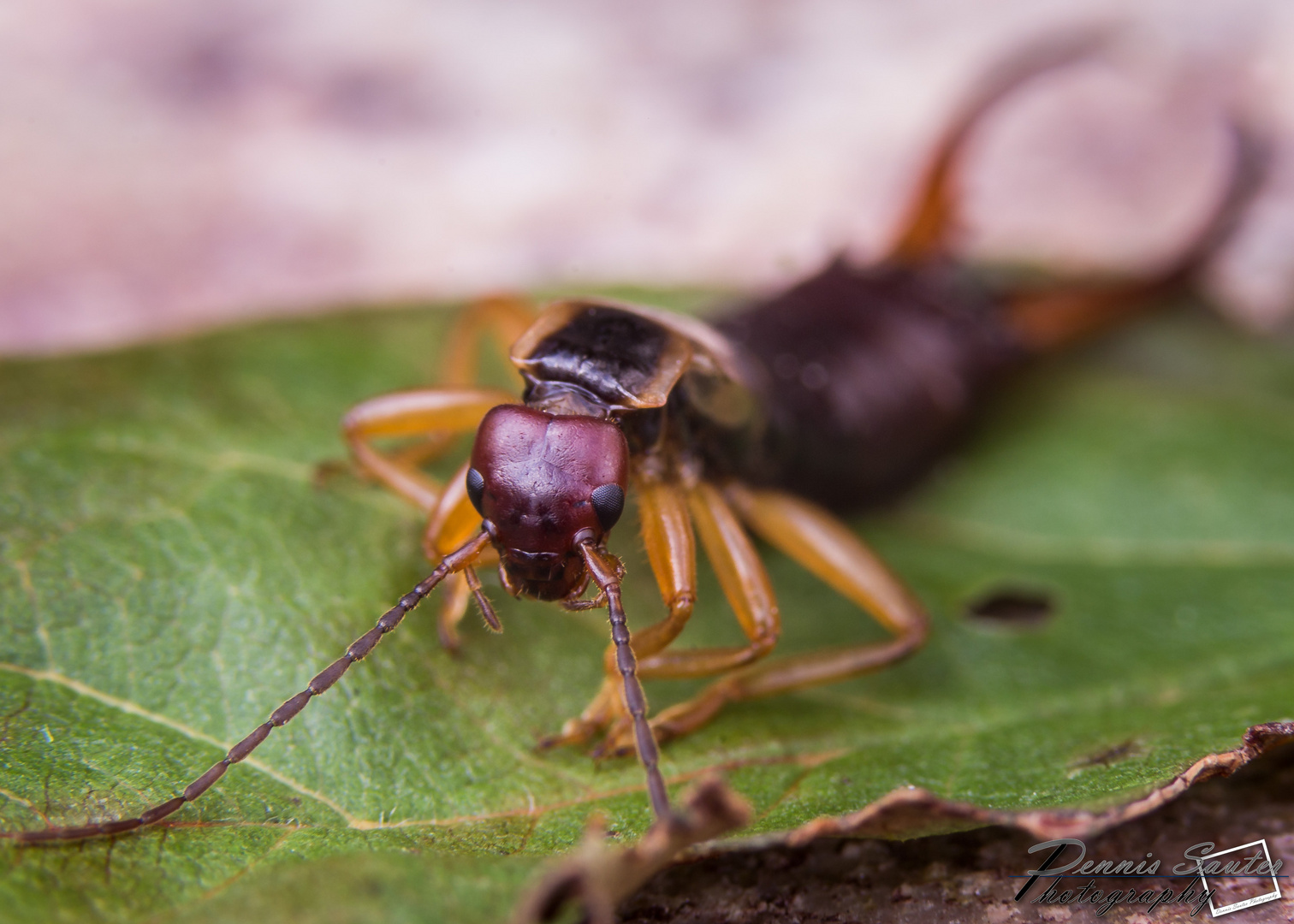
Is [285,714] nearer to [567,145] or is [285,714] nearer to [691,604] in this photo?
[691,604]

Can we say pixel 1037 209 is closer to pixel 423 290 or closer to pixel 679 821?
pixel 423 290

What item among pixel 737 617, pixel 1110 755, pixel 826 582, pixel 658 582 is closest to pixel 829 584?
pixel 826 582

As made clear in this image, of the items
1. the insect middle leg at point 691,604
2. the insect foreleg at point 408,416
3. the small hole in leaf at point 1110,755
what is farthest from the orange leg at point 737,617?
the small hole in leaf at point 1110,755

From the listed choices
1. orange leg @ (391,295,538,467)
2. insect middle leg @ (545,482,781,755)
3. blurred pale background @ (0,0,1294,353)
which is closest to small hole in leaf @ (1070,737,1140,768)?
insect middle leg @ (545,482,781,755)

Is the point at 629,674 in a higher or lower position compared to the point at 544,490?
lower

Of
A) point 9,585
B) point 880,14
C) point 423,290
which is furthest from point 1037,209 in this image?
point 9,585

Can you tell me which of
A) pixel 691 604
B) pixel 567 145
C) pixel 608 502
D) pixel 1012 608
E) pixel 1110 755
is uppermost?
pixel 567 145
